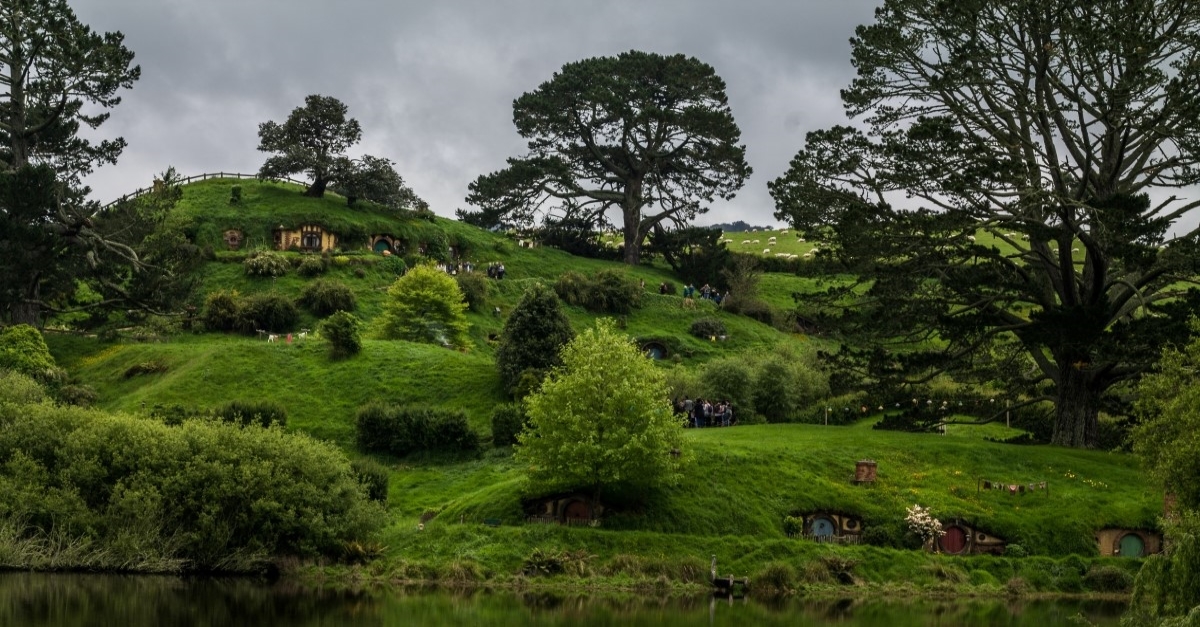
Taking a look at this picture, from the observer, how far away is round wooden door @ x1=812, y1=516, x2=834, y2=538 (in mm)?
60125

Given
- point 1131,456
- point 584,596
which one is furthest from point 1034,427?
point 584,596

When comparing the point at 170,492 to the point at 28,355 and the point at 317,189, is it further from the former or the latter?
the point at 317,189

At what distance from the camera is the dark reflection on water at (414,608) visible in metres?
41.0

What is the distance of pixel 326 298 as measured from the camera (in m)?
99.8

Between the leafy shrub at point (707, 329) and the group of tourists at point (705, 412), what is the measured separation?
1148 inches

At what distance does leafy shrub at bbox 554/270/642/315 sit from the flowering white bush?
51525 millimetres

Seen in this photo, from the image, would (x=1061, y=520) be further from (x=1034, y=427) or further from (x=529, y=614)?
(x=529, y=614)

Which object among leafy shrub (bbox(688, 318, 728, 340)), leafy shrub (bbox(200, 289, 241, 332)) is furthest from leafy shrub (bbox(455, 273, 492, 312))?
leafy shrub (bbox(200, 289, 241, 332))

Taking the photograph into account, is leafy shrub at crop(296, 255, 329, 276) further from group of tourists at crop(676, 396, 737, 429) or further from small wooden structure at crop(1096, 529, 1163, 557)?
small wooden structure at crop(1096, 529, 1163, 557)

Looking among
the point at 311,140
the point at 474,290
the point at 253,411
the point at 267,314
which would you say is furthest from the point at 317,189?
the point at 253,411

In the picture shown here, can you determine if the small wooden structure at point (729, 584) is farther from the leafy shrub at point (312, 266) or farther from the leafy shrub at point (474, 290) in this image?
the leafy shrub at point (312, 266)

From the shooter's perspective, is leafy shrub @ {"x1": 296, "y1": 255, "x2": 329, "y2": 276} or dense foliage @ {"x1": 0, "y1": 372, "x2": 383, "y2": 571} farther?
leafy shrub @ {"x1": 296, "y1": 255, "x2": 329, "y2": 276}

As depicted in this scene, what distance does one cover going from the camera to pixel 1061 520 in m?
60.9

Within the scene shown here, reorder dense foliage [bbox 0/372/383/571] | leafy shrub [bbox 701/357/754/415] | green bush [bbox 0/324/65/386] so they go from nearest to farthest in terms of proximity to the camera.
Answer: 1. dense foliage [bbox 0/372/383/571]
2. green bush [bbox 0/324/65/386]
3. leafy shrub [bbox 701/357/754/415]
